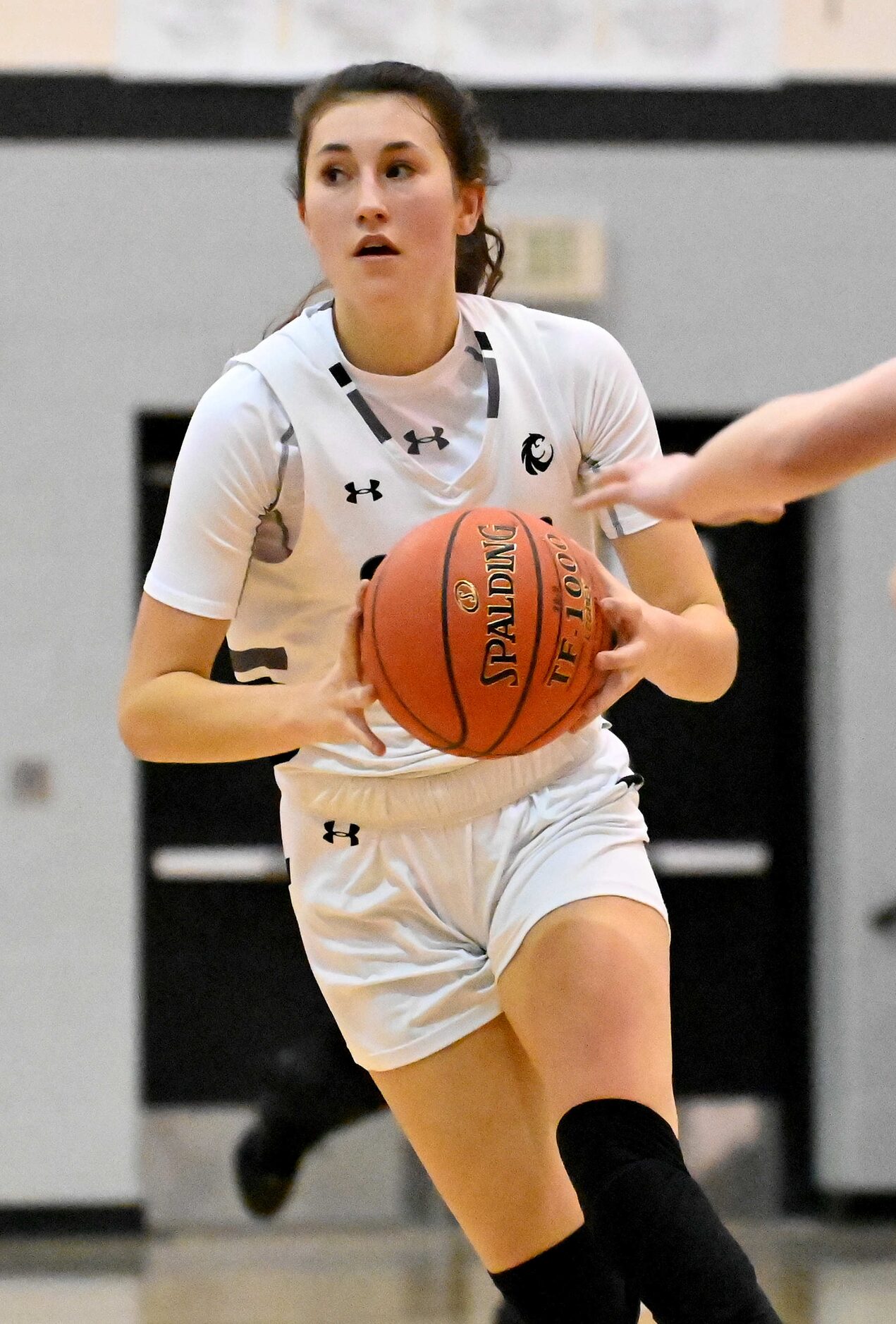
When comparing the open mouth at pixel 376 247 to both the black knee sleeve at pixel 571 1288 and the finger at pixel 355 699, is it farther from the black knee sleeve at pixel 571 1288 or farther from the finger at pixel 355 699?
the black knee sleeve at pixel 571 1288

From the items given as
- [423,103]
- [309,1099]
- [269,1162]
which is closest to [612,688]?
[423,103]

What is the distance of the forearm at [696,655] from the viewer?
2193 mm

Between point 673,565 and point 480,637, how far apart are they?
1.42ft

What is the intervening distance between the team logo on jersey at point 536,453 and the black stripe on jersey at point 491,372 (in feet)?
0.19

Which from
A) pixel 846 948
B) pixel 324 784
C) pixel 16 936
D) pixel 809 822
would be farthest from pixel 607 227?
pixel 324 784

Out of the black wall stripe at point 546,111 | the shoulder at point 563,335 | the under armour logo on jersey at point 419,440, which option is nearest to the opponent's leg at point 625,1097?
the under armour logo on jersey at point 419,440

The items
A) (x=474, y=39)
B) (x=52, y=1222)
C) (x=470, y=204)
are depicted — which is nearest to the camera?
(x=470, y=204)

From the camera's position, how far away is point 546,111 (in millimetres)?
5758

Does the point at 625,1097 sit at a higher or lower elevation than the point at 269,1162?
higher

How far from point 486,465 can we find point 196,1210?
3948 millimetres

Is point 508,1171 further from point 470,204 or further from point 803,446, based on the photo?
point 470,204

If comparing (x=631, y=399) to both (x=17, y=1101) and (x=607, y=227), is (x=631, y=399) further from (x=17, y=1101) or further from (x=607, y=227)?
(x=17, y=1101)

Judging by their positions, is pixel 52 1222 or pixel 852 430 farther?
pixel 52 1222

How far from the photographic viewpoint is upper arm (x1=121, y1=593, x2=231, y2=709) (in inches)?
90.3
